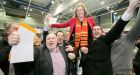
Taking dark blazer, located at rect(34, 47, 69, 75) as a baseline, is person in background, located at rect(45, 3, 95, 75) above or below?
above

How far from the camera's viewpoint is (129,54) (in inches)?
84.1

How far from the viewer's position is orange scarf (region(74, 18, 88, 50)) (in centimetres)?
283

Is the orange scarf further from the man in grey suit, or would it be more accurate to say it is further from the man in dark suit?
the man in grey suit

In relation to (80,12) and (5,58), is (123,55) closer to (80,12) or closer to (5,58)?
(80,12)

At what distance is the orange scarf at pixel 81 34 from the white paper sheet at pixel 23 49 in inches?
53.9

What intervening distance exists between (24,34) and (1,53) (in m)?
0.31

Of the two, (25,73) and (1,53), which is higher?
(1,53)

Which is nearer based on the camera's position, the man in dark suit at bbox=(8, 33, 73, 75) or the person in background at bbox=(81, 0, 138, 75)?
the man in dark suit at bbox=(8, 33, 73, 75)

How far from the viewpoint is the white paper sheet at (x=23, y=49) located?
1.48 metres

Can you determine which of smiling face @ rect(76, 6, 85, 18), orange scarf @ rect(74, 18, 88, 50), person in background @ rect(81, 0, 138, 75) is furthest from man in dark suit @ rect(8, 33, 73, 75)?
smiling face @ rect(76, 6, 85, 18)

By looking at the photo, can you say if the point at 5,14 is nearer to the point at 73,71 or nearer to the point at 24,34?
the point at 73,71

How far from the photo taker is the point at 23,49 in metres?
1.51

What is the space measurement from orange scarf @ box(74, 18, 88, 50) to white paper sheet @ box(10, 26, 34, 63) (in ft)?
4.49

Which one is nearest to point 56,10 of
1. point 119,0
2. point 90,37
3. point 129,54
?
point 119,0
